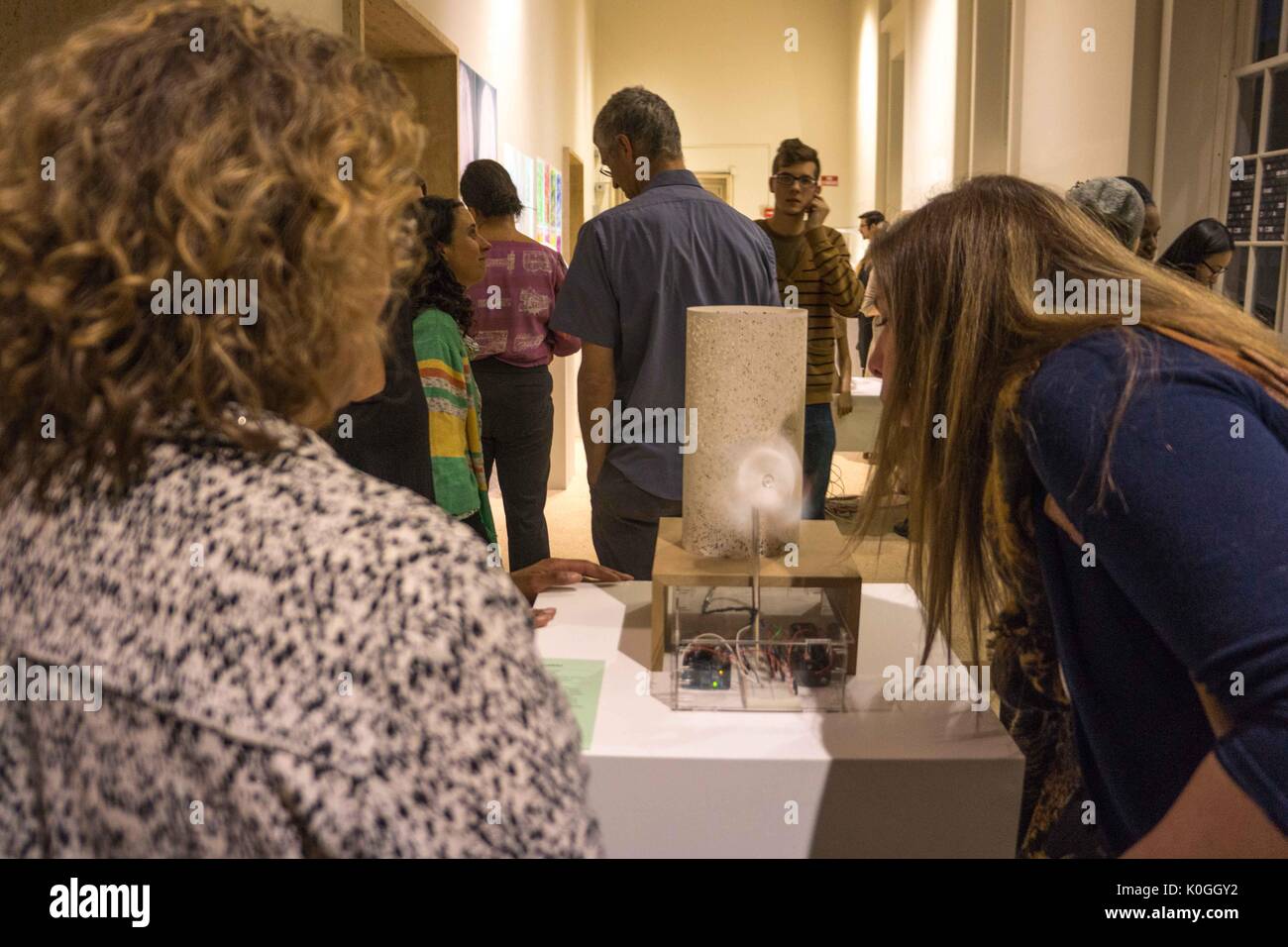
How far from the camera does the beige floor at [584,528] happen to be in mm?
4961

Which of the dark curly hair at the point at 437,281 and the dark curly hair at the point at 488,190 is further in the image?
the dark curly hair at the point at 488,190

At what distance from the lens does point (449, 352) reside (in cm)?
279

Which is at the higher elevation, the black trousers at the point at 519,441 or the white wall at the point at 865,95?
the white wall at the point at 865,95

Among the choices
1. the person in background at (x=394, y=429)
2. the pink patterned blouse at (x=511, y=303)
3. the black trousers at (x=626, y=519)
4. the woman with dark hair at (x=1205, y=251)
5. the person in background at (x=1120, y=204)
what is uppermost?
the person in background at (x=1120, y=204)

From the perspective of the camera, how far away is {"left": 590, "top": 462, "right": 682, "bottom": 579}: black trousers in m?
2.59

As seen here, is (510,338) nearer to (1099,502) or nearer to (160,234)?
(1099,502)

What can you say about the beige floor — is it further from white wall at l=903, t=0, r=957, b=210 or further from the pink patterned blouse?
white wall at l=903, t=0, r=957, b=210

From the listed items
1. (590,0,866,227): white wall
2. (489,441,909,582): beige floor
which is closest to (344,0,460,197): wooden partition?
(489,441,909,582): beige floor

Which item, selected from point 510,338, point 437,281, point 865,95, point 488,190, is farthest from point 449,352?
point 865,95

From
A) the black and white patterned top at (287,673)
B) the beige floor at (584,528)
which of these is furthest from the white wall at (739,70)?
the black and white patterned top at (287,673)

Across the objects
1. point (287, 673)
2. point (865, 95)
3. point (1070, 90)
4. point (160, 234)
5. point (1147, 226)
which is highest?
point (865, 95)

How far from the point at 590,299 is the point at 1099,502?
181cm

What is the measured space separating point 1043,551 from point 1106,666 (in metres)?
0.13

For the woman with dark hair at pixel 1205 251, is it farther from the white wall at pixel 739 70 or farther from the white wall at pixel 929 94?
the white wall at pixel 739 70
